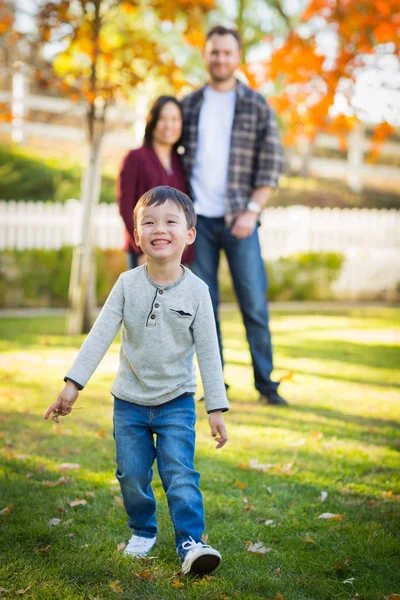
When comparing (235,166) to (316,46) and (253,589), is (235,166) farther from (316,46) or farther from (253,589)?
(316,46)

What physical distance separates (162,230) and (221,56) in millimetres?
A: 2450

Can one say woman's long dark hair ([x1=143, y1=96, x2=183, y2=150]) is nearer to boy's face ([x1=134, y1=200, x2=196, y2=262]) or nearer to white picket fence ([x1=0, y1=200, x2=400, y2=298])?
boy's face ([x1=134, y1=200, x2=196, y2=262])

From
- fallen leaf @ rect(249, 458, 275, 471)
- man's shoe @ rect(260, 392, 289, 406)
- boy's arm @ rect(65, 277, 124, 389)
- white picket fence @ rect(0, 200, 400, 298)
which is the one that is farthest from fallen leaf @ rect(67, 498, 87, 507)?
white picket fence @ rect(0, 200, 400, 298)

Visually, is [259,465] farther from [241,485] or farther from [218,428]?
[218,428]

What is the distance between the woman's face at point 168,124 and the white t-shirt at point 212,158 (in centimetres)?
26

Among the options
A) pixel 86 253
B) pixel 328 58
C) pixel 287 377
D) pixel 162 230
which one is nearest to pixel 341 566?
pixel 162 230

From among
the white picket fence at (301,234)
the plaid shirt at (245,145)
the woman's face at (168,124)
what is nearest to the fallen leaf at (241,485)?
the plaid shirt at (245,145)

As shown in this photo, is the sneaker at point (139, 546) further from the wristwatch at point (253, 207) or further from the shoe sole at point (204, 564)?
the wristwatch at point (253, 207)

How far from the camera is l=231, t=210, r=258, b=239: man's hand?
4.77 meters

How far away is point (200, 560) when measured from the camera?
8.27 feet

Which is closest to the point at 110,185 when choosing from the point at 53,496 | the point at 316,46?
the point at 316,46

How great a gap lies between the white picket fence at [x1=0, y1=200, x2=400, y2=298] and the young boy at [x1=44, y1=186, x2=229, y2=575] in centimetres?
804

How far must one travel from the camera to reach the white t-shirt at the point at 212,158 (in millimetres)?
4883

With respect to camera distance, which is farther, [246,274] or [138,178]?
[246,274]
